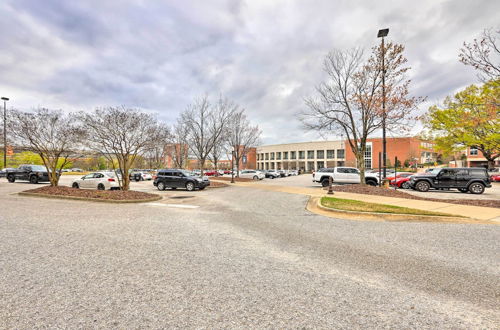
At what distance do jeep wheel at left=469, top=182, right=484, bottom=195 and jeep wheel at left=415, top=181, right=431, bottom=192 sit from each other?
2172mm

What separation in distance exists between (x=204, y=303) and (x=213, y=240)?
8.49 ft

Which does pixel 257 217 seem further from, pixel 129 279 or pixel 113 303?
pixel 113 303

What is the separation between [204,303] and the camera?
282 centimetres

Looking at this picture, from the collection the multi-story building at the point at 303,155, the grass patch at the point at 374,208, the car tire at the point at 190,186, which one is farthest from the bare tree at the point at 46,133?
the multi-story building at the point at 303,155

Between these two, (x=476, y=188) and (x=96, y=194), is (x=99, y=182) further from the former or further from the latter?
(x=476, y=188)

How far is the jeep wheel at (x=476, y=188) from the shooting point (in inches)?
595

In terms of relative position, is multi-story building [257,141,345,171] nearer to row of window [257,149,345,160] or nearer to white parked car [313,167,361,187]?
row of window [257,149,345,160]

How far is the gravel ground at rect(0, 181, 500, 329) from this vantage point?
2.56 metres

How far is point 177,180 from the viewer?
18.2m

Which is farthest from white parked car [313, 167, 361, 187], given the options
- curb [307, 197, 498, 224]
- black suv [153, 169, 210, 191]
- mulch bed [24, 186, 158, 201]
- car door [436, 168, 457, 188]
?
mulch bed [24, 186, 158, 201]

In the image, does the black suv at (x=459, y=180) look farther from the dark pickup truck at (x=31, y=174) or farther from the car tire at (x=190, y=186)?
the dark pickup truck at (x=31, y=174)

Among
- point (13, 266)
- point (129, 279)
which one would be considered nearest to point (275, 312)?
point (129, 279)

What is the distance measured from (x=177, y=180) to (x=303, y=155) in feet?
273

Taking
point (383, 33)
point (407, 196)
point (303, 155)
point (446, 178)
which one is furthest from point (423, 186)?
point (303, 155)
